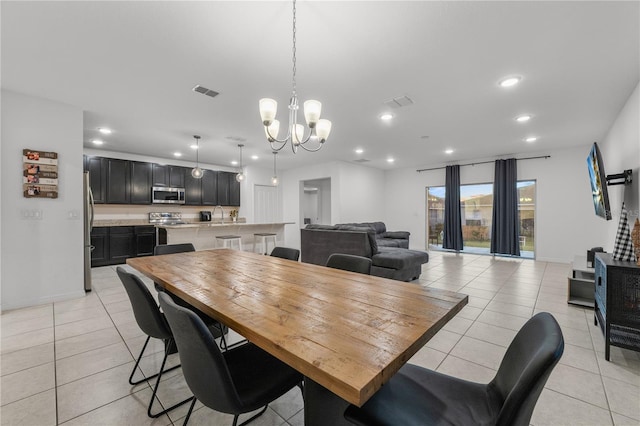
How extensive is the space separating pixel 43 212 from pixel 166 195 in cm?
350

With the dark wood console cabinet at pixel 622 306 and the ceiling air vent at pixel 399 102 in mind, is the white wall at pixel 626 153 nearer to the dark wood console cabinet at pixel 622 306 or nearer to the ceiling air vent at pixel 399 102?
the dark wood console cabinet at pixel 622 306

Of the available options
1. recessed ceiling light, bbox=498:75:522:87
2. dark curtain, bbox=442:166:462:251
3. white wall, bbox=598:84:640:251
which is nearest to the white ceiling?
recessed ceiling light, bbox=498:75:522:87

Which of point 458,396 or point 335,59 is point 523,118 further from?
point 458,396

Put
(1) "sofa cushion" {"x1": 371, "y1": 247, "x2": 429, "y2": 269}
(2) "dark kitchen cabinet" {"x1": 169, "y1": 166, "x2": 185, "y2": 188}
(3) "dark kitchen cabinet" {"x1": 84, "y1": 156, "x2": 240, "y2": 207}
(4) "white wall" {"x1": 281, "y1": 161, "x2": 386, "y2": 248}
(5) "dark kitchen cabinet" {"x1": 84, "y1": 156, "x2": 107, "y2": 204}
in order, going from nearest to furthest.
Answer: (1) "sofa cushion" {"x1": 371, "y1": 247, "x2": 429, "y2": 269}, (5) "dark kitchen cabinet" {"x1": 84, "y1": 156, "x2": 107, "y2": 204}, (3) "dark kitchen cabinet" {"x1": 84, "y1": 156, "x2": 240, "y2": 207}, (2) "dark kitchen cabinet" {"x1": 169, "y1": 166, "x2": 185, "y2": 188}, (4) "white wall" {"x1": 281, "y1": 161, "x2": 386, "y2": 248}

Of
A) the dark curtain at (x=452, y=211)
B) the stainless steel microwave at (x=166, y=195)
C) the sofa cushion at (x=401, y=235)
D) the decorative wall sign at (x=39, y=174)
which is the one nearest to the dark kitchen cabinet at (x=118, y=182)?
the stainless steel microwave at (x=166, y=195)

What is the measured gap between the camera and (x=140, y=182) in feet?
21.2

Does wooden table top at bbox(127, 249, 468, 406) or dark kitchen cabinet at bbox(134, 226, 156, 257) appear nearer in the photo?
wooden table top at bbox(127, 249, 468, 406)

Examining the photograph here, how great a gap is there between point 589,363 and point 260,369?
2617mm

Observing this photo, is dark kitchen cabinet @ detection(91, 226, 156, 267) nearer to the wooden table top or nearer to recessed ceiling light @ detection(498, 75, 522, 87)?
the wooden table top

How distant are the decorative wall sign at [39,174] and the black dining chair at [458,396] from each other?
4.42 m

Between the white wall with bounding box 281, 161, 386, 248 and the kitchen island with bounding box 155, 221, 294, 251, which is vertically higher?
the white wall with bounding box 281, 161, 386, 248

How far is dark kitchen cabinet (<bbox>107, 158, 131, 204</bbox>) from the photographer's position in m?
6.01

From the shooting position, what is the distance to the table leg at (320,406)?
113 cm

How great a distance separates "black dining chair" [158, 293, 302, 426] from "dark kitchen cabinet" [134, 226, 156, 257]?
20.1 feet
